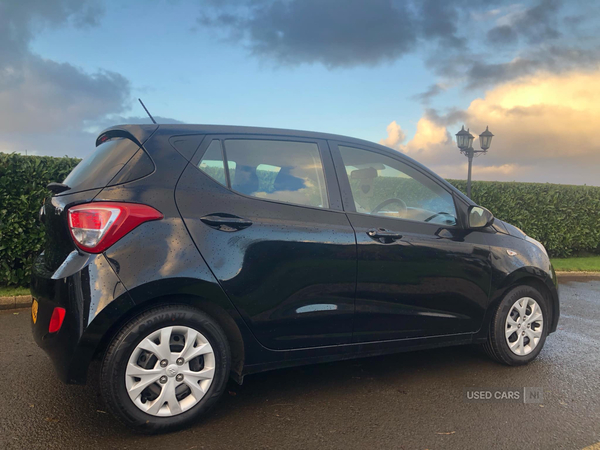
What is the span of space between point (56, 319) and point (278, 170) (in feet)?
5.19

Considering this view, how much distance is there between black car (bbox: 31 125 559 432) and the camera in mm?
2525

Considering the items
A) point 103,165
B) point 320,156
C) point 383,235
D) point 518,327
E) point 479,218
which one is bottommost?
point 518,327

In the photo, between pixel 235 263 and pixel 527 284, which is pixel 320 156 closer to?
pixel 235 263

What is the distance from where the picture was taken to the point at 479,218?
12.3 ft

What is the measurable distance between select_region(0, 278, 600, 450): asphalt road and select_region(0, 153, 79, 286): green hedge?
2.47 m

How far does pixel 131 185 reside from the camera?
105 inches

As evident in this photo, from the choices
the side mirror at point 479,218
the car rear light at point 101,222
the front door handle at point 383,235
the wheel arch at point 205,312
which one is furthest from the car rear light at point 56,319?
the side mirror at point 479,218

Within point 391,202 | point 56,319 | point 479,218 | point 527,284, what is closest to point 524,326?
point 527,284

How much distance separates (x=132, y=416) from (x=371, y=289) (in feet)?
5.36

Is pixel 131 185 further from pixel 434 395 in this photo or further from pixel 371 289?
pixel 434 395

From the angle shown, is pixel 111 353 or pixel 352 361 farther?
pixel 352 361

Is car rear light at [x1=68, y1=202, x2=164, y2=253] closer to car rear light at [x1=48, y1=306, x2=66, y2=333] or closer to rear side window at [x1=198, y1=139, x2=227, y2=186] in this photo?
car rear light at [x1=48, y1=306, x2=66, y2=333]

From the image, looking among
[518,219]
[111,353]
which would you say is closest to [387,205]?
[111,353]

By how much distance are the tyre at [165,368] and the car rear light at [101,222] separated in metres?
0.46
